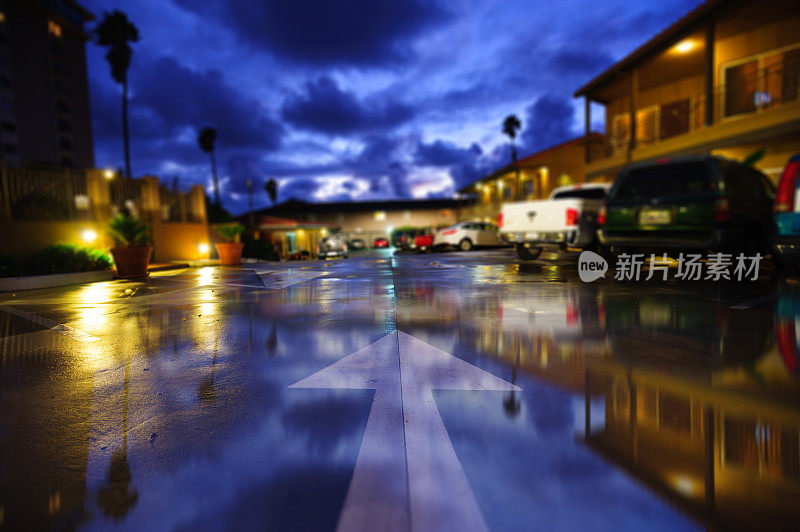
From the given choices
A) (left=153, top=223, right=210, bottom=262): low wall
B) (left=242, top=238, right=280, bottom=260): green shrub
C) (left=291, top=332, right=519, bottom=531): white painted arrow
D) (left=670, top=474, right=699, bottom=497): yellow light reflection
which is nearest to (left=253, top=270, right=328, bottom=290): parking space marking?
(left=291, top=332, right=519, bottom=531): white painted arrow

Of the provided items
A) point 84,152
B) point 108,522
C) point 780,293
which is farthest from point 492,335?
point 84,152

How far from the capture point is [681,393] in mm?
2895

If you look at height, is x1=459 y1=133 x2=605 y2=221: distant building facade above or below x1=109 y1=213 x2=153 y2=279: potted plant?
above

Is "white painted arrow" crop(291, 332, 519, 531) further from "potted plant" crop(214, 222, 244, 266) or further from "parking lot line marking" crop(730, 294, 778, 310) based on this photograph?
"potted plant" crop(214, 222, 244, 266)

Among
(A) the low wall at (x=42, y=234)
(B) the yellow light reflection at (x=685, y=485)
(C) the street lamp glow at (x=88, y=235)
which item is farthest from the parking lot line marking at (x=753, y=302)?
(C) the street lamp glow at (x=88, y=235)

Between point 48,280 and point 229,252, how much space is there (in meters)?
7.35

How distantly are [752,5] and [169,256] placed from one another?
2499 centimetres

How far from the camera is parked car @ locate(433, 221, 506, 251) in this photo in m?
22.1

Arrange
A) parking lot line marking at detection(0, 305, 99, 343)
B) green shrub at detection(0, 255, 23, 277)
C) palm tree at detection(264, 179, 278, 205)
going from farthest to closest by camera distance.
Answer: palm tree at detection(264, 179, 278, 205) < green shrub at detection(0, 255, 23, 277) < parking lot line marking at detection(0, 305, 99, 343)

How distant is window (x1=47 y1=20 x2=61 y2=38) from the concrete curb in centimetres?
6519

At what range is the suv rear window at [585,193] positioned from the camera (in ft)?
38.6

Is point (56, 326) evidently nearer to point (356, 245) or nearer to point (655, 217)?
point (655, 217)

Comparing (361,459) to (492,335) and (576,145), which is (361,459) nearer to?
(492,335)

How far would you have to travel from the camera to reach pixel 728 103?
16.4 m
